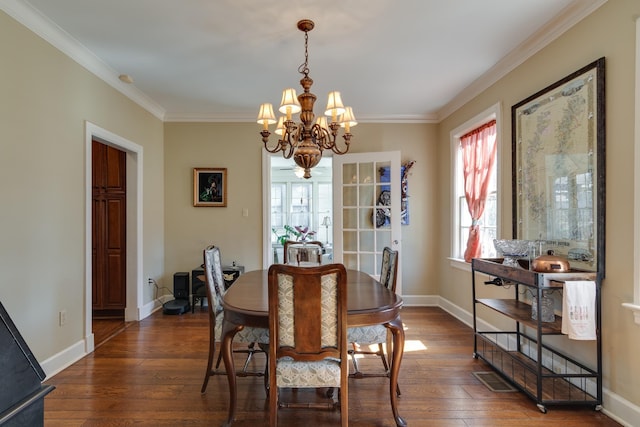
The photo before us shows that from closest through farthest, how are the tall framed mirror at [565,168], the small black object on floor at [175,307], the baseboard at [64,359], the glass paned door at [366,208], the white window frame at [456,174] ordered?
1. the tall framed mirror at [565,168]
2. the baseboard at [64,359]
3. the white window frame at [456,174]
4. the small black object on floor at [175,307]
5. the glass paned door at [366,208]

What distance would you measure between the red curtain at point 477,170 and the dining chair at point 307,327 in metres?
2.64

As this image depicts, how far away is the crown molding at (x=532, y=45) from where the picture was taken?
2.32m

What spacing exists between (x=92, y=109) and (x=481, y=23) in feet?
11.2

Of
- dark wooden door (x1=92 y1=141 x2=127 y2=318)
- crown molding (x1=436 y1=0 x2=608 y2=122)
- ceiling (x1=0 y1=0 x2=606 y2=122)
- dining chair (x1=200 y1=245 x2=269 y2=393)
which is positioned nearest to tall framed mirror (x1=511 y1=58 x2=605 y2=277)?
crown molding (x1=436 y1=0 x2=608 y2=122)

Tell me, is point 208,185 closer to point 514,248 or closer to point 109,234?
point 109,234

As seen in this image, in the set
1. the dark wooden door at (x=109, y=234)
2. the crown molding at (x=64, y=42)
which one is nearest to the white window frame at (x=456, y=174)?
the crown molding at (x=64, y=42)

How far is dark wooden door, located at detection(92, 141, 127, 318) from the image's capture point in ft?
13.7

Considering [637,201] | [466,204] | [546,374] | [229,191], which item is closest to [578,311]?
[546,374]

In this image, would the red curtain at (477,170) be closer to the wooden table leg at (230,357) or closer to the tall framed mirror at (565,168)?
the tall framed mirror at (565,168)

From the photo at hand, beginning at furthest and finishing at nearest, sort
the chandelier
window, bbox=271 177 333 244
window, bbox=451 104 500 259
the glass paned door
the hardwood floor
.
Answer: window, bbox=271 177 333 244 → the glass paned door → window, bbox=451 104 500 259 → the chandelier → the hardwood floor

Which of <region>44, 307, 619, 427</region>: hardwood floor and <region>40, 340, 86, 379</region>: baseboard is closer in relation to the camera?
<region>44, 307, 619, 427</region>: hardwood floor

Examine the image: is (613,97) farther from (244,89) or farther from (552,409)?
(244,89)

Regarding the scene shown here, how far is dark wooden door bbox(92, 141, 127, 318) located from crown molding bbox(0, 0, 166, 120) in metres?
0.89

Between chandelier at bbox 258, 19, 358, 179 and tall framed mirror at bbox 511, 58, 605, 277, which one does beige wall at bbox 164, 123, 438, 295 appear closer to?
tall framed mirror at bbox 511, 58, 605, 277
